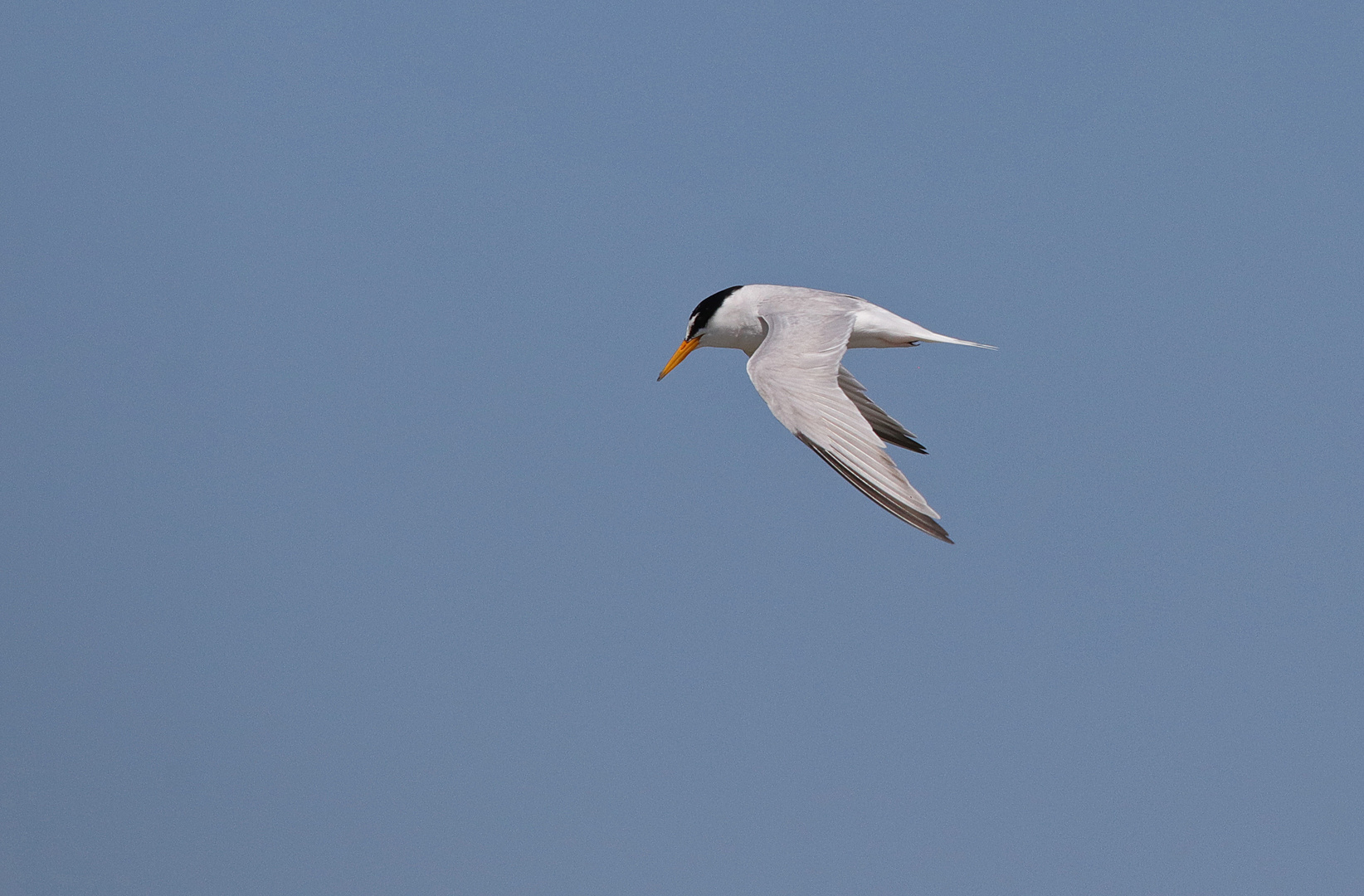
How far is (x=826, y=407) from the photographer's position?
5344 mm

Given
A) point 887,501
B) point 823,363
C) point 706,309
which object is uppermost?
point 706,309

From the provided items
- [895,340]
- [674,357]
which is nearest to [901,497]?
[895,340]

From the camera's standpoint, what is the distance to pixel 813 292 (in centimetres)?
696

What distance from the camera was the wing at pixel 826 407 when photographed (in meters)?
4.88

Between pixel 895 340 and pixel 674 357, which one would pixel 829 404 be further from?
pixel 674 357

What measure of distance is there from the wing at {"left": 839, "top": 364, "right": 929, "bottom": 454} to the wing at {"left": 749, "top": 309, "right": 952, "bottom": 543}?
2.36 feet

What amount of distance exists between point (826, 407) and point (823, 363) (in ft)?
1.69

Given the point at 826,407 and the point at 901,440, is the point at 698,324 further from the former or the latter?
the point at 826,407

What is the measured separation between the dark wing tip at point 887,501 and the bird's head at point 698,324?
2.22 metres

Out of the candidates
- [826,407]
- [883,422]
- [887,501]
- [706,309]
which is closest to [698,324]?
[706,309]

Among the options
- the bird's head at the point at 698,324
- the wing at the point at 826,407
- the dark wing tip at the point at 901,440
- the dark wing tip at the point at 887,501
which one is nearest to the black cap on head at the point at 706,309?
the bird's head at the point at 698,324

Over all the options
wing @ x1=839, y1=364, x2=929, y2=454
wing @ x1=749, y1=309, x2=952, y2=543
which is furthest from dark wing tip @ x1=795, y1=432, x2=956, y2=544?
wing @ x1=839, y1=364, x2=929, y2=454

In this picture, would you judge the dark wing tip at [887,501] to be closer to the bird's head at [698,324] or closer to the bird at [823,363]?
the bird at [823,363]

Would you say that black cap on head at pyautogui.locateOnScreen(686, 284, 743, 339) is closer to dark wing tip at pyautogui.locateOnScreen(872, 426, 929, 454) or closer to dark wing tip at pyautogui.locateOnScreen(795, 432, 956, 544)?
dark wing tip at pyautogui.locateOnScreen(872, 426, 929, 454)
